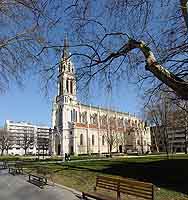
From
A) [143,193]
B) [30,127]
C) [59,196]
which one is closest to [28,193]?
[59,196]

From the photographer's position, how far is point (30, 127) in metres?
182

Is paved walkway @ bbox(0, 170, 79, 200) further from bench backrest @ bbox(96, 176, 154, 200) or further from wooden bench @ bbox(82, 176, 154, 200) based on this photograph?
bench backrest @ bbox(96, 176, 154, 200)

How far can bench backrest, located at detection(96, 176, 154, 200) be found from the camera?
402 inches

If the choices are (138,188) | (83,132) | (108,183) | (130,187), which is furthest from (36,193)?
(83,132)

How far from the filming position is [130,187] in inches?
441

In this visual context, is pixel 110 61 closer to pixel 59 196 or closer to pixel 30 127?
pixel 59 196

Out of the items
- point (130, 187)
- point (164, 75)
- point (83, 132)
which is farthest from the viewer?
point (83, 132)

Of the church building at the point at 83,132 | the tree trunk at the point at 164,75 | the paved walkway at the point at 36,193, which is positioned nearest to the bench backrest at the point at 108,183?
the paved walkway at the point at 36,193

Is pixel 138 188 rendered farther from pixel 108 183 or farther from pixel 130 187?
pixel 108 183

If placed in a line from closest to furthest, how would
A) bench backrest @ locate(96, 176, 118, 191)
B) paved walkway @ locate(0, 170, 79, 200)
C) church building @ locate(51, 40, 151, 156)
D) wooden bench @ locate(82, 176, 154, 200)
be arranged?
wooden bench @ locate(82, 176, 154, 200), bench backrest @ locate(96, 176, 118, 191), paved walkway @ locate(0, 170, 79, 200), church building @ locate(51, 40, 151, 156)

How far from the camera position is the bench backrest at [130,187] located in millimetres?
10203

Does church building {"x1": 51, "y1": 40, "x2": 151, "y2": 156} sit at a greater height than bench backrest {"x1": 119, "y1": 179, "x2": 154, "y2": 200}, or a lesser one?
greater

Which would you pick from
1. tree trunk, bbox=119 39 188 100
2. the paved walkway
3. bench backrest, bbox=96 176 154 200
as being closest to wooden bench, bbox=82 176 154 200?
bench backrest, bbox=96 176 154 200

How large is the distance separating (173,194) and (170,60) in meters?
5.39
